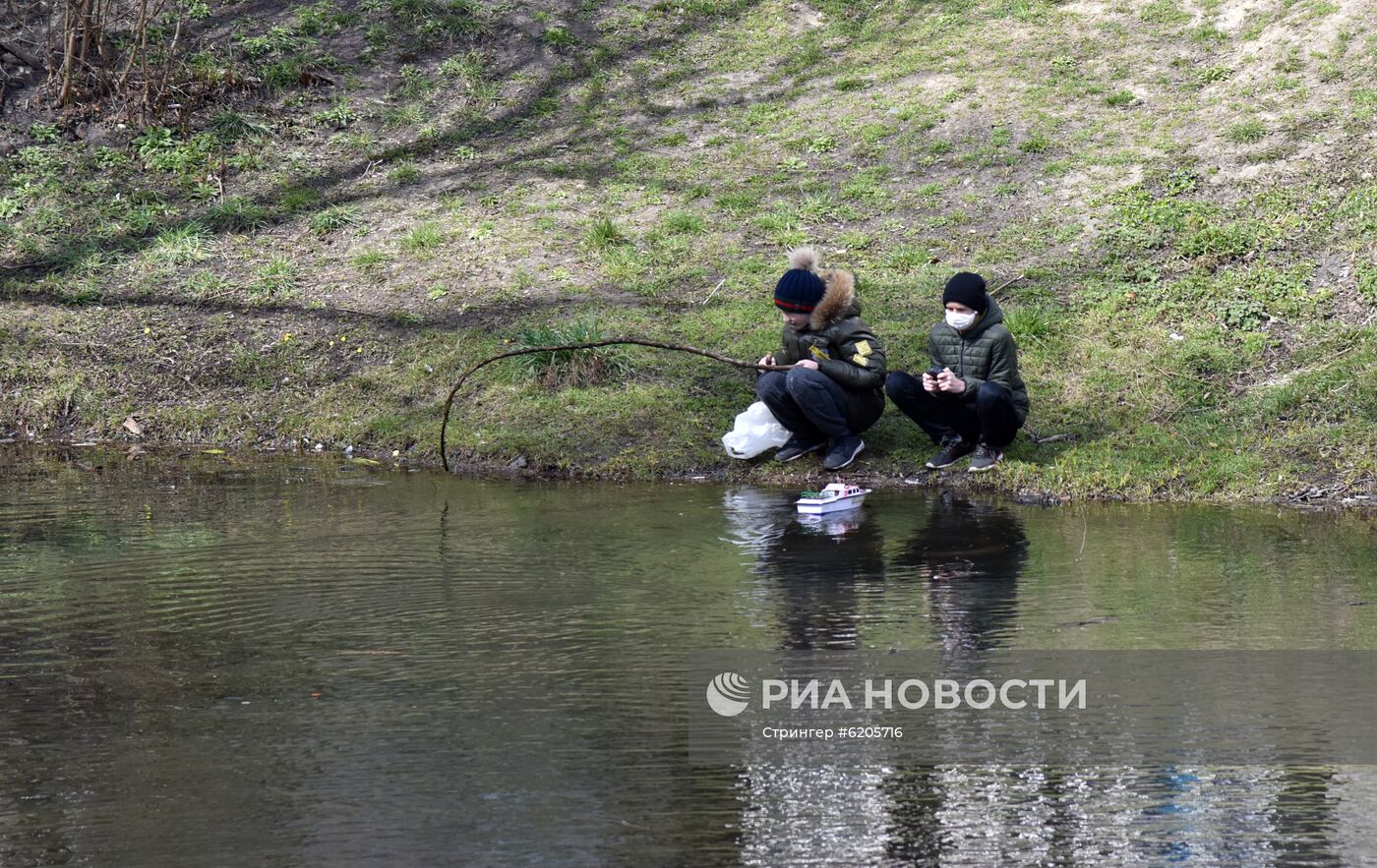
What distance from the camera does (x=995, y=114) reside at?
15383 mm

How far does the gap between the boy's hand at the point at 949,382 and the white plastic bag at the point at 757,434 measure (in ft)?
4.09

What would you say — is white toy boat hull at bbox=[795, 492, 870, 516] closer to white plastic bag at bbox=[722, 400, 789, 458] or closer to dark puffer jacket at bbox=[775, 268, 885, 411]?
dark puffer jacket at bbox=[775, 268, 885, 411]

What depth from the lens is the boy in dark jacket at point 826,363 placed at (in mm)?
9562

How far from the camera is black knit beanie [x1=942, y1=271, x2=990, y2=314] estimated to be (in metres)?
9.32

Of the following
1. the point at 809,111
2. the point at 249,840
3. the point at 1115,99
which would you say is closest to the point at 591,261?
the point at 809,111

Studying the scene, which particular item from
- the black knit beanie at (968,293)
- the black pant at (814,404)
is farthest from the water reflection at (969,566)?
the black knit beanie at (968,293)

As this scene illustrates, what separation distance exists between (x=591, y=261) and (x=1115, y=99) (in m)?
6.02

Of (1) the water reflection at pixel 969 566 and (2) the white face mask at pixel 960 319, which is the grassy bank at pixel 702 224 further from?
(2) the white face mask at pixel 960 319

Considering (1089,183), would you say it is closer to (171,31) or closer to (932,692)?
(932,692)

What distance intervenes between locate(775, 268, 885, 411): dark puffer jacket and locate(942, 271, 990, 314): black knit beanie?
2.04 feet

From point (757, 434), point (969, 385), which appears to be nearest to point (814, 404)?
point (757, 434)

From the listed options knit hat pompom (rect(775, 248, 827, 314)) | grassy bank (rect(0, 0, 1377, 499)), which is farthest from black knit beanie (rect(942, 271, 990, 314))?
grassy bank (rect(0, 0, 1377, 499))

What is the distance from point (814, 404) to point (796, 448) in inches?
21.2

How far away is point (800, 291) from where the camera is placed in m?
9.48
